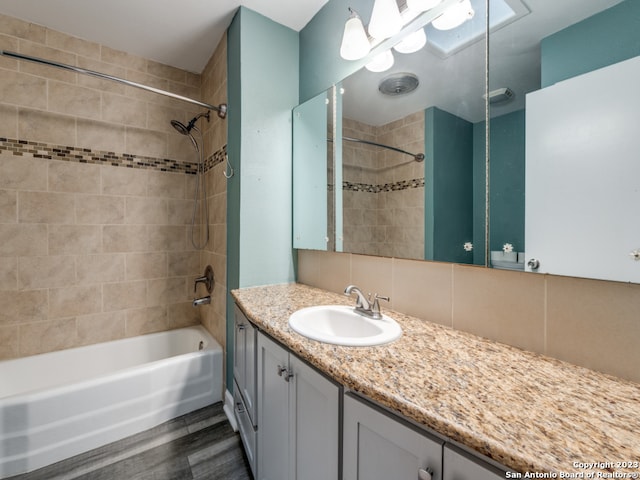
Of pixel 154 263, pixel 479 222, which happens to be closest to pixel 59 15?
pixel 154 263

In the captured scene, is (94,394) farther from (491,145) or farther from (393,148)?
(491,145)

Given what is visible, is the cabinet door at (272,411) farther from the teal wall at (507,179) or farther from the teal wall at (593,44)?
the teal wall at (593,44)

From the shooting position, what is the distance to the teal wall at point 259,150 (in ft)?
5.57

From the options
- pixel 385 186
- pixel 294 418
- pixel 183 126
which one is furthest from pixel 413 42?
pixel 183 126

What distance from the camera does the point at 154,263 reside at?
2320 millimetres

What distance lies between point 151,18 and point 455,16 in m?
1.85

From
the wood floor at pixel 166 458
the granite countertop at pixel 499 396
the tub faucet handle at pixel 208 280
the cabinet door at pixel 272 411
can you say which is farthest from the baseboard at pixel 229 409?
the granite countertop at pixel 499 396

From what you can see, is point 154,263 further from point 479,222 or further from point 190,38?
point 479,222

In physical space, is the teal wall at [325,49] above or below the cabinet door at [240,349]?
above

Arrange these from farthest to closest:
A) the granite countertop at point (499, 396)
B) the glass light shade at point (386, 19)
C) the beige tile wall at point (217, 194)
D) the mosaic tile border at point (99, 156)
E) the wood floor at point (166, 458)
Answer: the beige tile wall at point (217, 194) → the mosaic tile border at point (99, 156) → the wood floor at point (166, 458) → the glass light shade at point (386, 19) → the granite countertop at point (499, 396)

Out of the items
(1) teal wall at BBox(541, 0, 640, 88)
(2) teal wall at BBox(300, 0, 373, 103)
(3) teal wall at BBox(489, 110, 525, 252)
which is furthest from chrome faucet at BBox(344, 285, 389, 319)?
(2) teal wall at BBox(300, 0, 373, 103)

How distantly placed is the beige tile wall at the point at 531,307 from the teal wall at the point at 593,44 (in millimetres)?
583

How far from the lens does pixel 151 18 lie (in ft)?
5.82

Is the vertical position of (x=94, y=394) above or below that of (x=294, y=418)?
below
